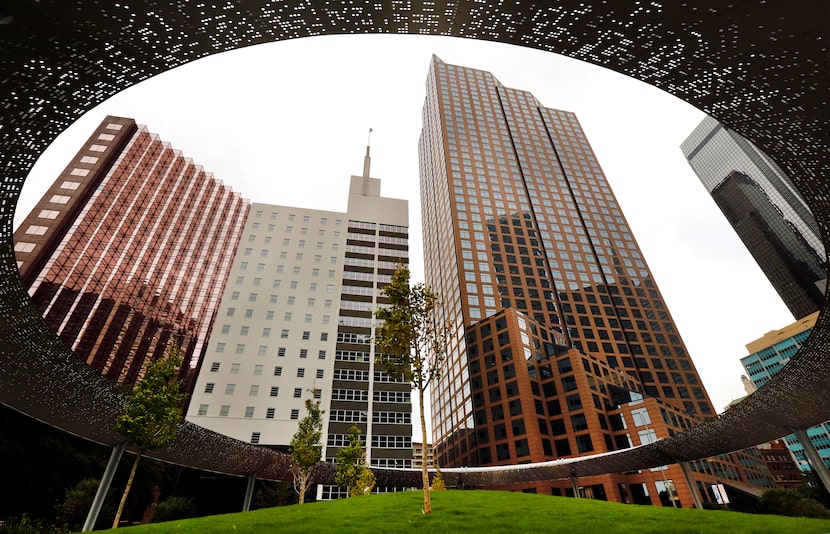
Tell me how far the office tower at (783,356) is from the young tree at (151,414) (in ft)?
561

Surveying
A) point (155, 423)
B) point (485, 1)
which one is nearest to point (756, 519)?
point (485, 1)

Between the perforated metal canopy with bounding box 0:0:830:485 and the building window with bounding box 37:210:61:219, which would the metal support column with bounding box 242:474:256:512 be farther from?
the building window with bounding box 37:210:61:219

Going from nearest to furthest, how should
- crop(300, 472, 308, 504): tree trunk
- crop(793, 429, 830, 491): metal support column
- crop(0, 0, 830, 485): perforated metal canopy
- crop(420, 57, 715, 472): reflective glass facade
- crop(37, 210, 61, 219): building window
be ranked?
crop(0, 0, 830, 485): perforated metal canopy
crop(793, 429, 830, 491): metal support column
crop(300, 472, 308, 504): tree trunk
crop(37, 210, 61, 219): building window
crop(420, 57, 715, 472): reflective glass facade

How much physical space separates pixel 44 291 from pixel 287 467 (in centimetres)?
6815

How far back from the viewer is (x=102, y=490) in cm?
2031

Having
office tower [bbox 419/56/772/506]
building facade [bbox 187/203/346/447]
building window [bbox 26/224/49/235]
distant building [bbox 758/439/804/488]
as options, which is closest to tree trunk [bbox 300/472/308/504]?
building facade [bbox 187/203/346/447]

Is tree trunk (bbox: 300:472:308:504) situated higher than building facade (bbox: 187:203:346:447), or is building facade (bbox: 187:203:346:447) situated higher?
building facade (bbox: 187:203:346:447)

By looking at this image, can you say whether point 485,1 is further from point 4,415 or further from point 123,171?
point 123,171

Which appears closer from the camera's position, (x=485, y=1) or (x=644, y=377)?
(x=485, y=1)

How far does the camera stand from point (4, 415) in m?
31.1

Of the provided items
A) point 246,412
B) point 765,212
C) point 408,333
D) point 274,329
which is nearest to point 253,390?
point 246,412

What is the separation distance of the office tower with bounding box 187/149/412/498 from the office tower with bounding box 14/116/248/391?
27.9 metres

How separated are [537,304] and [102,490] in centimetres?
9982

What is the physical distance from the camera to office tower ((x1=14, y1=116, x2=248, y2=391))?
77.6 m
